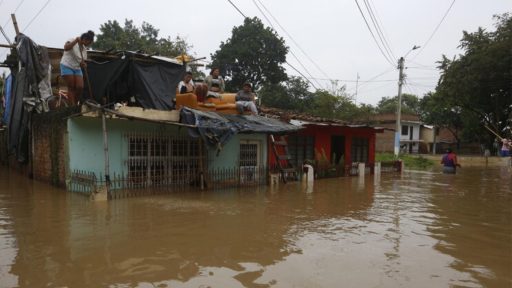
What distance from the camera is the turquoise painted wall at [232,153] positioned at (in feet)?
45.5

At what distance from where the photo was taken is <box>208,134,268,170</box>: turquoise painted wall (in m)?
13.9

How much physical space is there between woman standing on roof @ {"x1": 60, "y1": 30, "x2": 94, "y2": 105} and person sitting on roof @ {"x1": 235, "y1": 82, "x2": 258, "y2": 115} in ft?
17.0

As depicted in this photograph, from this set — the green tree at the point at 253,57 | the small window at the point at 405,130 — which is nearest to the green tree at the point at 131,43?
the green tree at the point at 253,57

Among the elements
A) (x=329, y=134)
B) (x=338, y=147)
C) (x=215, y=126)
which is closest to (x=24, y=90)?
(x=215, y=126)

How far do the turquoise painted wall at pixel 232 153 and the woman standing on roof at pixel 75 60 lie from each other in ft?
15.0

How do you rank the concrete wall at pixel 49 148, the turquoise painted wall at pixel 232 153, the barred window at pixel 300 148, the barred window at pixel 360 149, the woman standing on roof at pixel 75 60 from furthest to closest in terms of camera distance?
the barred window at pixel 360 149 → the barred window at pixel 300 148 → the turquoise painted wall at pixel 232 153 → the concrete wall at pixel 49 148 → the woman standing on roof at pixel 75 60

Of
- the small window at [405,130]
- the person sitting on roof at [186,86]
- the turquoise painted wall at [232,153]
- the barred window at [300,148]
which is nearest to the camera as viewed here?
the person sitting on roof at [186,86]

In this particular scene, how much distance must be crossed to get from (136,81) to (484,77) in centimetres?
2836

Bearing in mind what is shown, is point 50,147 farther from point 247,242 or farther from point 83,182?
point 247,242

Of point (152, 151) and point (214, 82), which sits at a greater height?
point (214, 82)

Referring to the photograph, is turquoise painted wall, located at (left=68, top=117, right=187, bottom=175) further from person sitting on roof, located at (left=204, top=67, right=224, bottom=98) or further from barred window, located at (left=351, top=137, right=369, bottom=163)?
barred window, located at (left=351, top=137, right=369, bottom=163)

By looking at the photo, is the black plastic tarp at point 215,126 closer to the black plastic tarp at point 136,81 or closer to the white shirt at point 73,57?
the black plastic tarp at point 136,81

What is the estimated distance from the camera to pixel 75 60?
11.3m

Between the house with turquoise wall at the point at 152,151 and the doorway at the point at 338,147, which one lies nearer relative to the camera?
the house with turquoise wall at the point at 152,151
